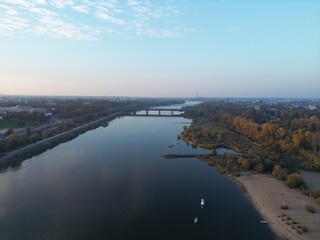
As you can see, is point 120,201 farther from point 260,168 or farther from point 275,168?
point 275,168

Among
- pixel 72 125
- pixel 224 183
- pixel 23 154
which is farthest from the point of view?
pixel 72 125

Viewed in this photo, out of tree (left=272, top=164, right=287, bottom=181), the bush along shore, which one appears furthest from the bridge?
tree (left=272, top=164, right=287, bottom=181)

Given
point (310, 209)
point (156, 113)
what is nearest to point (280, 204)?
point (310, 209)

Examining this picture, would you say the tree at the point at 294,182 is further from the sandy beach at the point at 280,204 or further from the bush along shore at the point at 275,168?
the sandy beach at the point at 280,204

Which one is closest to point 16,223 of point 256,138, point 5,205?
point 5,205

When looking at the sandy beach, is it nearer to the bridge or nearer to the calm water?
the calm water

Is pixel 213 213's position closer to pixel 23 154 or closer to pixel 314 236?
pixel 314 236

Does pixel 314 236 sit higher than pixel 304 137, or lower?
lower
